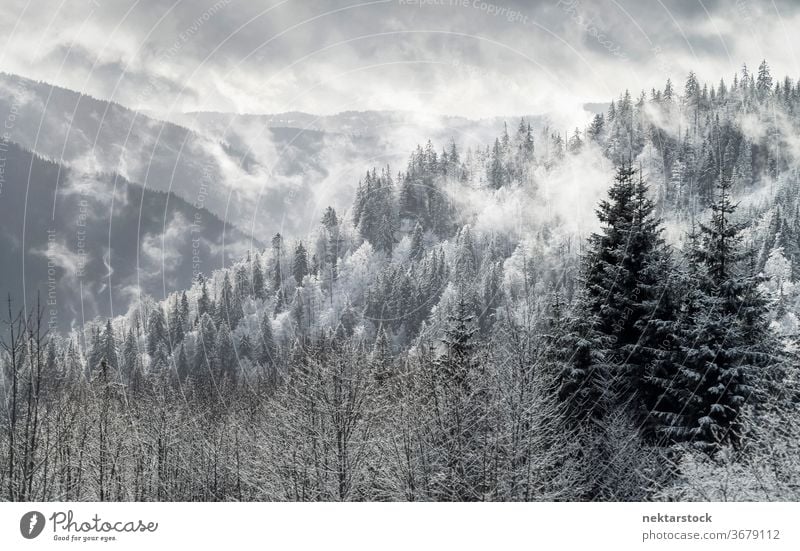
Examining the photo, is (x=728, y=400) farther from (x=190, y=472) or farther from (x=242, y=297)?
(x=242, y=297)

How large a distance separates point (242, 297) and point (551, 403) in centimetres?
13853

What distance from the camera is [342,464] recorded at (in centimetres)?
2230

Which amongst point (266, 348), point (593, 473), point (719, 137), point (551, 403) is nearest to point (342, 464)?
point (551, 403)

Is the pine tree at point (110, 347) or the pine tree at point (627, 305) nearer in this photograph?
the pine tree at point (627, 305)
